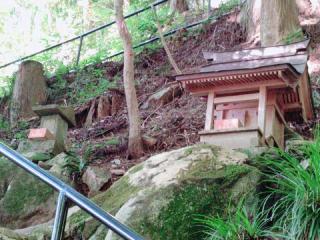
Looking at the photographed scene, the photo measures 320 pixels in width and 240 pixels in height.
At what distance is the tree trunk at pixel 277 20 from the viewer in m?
9.94

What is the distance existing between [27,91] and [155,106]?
3.40 metres

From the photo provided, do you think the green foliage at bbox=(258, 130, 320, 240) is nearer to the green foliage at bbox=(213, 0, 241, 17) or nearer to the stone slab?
the stone slab

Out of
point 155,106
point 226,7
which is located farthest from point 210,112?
point 226,7

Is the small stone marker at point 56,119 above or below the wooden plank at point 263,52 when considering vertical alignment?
below

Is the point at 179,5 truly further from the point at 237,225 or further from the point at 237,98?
the point at 237,225

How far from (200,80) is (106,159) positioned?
2.56m

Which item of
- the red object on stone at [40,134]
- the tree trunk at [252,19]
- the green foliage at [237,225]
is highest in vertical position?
the tree trunk at [252,19]

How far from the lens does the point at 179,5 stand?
14.7m

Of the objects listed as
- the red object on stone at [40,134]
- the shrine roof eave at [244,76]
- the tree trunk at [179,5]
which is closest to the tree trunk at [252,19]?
the tree trunk at [179,5]

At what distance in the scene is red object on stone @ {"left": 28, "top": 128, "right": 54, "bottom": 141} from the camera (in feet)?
23.3

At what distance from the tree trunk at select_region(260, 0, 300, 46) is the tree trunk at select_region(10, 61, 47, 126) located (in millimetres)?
5323

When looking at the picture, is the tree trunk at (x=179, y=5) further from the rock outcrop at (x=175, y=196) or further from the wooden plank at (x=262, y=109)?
the rock outcrop at (x=175, y=196)

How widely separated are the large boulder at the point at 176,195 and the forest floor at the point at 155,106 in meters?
2.02

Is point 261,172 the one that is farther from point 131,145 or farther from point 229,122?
point 131,145
